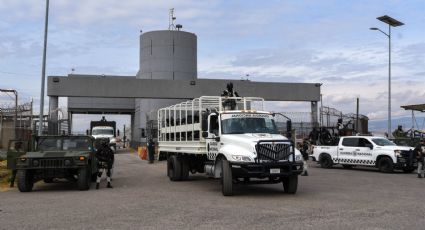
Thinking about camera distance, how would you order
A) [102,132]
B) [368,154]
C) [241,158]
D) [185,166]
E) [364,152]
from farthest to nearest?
[102,132] → [364,152] → [368,154] → [185,166] → [241,158]

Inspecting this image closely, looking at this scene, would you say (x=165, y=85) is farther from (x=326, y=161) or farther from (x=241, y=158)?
(x=241, y=158)

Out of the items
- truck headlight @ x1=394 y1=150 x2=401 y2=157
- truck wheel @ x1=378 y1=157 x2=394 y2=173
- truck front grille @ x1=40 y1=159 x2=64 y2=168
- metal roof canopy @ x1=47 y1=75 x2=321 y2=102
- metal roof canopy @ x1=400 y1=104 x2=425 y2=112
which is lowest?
truck wheel @ x1=378 y1=157 x2=394 y2=173

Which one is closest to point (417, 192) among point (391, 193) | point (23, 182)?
point (391, 193)

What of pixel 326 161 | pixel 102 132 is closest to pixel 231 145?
pixel 326 161

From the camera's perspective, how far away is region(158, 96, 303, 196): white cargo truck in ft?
42.8

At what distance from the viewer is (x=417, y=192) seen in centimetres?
1402

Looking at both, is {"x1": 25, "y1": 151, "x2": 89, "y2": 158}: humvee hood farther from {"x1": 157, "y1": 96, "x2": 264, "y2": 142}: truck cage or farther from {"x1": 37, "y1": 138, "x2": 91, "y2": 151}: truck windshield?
{"x1": 157, "y1": 96, "x2": 264, "y2": 142}: truck cage

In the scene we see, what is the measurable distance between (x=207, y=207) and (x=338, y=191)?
4.94m

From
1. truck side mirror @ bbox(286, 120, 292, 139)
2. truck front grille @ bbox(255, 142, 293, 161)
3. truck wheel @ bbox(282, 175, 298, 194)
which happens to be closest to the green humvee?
truck front grille @ bbox(255, 142, 293, 161)

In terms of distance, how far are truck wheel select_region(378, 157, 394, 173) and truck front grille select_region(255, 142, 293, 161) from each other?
10.3m

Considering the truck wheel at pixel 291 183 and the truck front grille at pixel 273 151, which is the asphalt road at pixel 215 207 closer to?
the truck wheel at pixel 291 183

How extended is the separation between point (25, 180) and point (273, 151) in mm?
7637

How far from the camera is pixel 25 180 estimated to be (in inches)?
587

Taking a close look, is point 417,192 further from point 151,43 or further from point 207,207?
point 151,43
